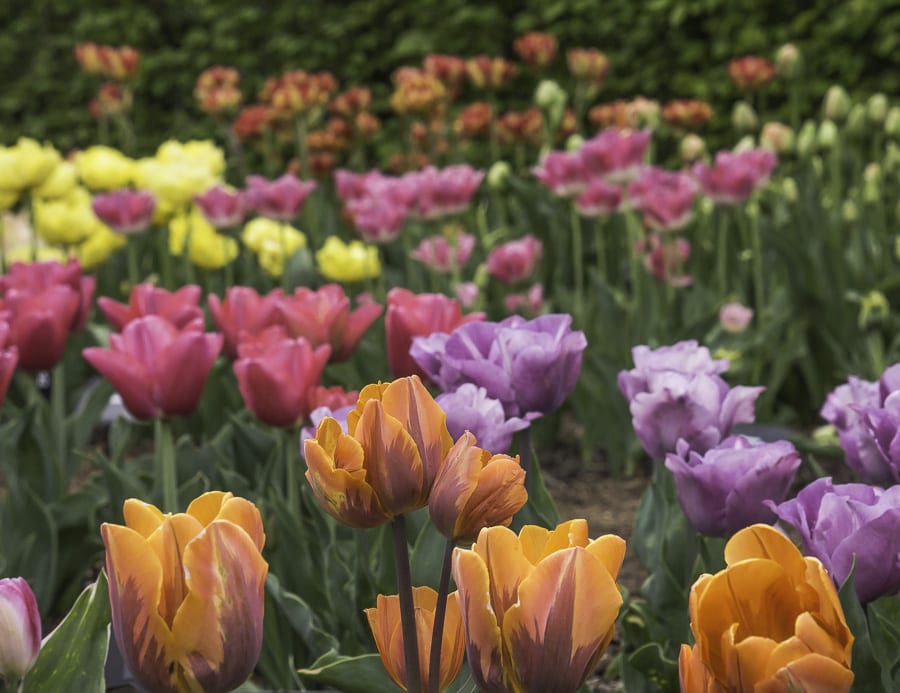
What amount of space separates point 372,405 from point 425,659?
0.60 ft

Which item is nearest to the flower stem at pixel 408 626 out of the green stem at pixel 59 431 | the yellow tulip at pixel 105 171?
the green stem at pixel 59 431

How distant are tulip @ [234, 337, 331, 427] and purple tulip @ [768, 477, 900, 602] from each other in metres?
0.66

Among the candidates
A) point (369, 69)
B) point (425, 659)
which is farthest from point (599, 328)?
point (369, 69)

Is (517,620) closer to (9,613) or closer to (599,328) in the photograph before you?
(9,613)

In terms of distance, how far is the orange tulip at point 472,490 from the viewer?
2.45ft

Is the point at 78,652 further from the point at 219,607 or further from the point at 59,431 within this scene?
the point at 59,431

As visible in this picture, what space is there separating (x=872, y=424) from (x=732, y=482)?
121mm

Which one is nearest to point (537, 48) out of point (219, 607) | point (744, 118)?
point (744, 118)

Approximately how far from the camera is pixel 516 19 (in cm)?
559

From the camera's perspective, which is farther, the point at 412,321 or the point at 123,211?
the point at 123,211

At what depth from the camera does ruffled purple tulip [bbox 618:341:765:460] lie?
3.74 ft

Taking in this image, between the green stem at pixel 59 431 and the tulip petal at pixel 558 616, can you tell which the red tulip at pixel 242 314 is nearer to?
the green stem at pixel 59 431

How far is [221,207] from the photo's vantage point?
2.59 m

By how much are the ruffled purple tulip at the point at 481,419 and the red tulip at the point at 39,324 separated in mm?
798
